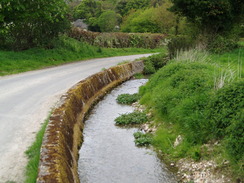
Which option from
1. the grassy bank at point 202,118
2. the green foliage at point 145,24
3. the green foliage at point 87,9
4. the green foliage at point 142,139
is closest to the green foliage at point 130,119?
the grassy bank at point 202,118

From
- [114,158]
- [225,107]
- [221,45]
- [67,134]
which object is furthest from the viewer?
[221,45]

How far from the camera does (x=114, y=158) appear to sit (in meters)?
7.48

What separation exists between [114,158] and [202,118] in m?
2.34

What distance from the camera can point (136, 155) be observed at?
773 cm

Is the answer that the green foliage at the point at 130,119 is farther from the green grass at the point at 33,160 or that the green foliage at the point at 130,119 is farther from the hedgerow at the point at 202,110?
the green grass at the point at 33,160

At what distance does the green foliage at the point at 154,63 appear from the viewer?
2109 centimetres

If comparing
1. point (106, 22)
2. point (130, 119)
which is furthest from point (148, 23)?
point (130, 119)

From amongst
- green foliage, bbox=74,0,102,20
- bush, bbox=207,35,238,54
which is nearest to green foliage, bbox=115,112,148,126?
bush, bbox=207,35,238,54

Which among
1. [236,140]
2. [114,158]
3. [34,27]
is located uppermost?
[34,27]

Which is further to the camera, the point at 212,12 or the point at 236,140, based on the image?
the point at 212,12

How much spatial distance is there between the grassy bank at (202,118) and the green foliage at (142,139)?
0.18 m

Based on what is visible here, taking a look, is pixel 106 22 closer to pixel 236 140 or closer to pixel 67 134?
pixel 67 134

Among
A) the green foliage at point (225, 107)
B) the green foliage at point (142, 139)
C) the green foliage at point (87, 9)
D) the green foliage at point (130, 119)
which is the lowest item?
the green foliage at point (142, 139)

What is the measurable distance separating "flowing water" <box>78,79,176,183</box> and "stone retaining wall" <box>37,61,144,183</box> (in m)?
0.29
